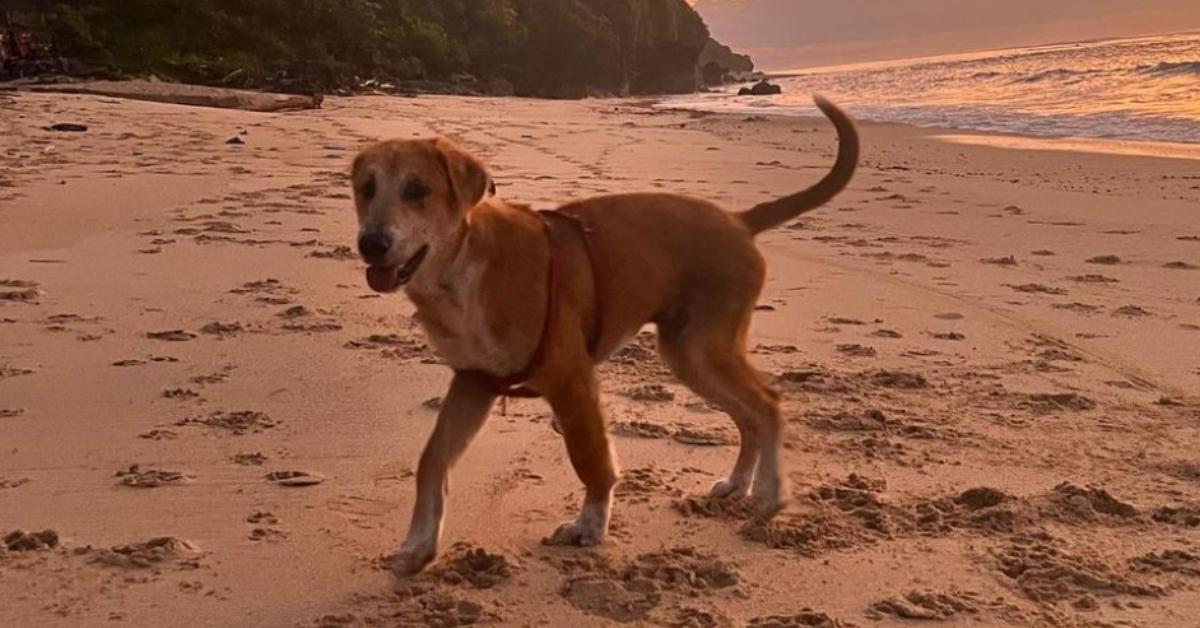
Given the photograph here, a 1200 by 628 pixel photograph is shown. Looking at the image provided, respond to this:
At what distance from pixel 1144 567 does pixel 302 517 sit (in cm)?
251

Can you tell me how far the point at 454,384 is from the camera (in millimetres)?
3598

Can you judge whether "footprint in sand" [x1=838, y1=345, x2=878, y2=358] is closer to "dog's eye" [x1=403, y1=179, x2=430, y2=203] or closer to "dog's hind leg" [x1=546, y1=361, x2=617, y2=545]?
"dog's hind leg" [x1=546, y1=361, x2=617, y2=545]

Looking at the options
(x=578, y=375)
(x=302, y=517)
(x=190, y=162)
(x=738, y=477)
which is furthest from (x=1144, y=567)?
(x=190, y=162)

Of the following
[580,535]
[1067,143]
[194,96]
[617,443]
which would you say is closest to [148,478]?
[580,535]

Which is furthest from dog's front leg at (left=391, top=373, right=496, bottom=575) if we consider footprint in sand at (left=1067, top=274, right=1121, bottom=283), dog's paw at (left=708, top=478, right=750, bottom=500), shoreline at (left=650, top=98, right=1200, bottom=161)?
shoreline at (left=650, top=98, right=1200, bottom=161)

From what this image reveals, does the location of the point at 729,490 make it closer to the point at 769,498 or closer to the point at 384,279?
the point at 769,498

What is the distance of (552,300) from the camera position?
11.5ft

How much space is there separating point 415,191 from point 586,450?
0.93m

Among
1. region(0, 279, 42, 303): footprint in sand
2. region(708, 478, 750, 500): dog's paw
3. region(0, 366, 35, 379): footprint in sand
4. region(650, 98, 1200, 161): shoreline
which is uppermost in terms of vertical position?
region(0, 279, 42, 303): footprint in sand

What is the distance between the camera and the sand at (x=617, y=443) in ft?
10.5

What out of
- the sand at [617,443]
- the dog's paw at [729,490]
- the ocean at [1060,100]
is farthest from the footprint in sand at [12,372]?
the ocean at [1060,100]

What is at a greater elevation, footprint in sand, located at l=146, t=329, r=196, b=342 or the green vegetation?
the green vegetation

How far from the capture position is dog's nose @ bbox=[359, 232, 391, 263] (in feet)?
10.7

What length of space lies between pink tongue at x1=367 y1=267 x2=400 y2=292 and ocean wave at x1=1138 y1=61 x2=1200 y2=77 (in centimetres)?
2936
